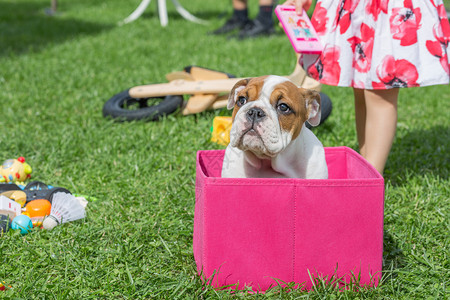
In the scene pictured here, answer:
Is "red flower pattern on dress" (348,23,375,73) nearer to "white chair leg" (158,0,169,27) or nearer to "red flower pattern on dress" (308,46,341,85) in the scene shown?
"red flower pattern on dress" (308,46,341,85)

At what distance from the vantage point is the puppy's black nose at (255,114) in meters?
1.86

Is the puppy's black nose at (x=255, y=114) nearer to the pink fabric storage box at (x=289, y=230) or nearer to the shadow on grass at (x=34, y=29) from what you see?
the pink fabric storage box at (x=289, y=230)

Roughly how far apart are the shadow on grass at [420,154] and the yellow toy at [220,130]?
101 cm

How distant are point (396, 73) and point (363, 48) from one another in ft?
0.64

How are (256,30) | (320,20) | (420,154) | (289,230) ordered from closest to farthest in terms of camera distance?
(289,230) → (320,20) → (420,154) → (256,30)

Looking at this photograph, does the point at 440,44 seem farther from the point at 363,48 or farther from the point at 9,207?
the point at 9,207

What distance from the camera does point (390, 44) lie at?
2389mm

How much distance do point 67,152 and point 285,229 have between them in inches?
75.6

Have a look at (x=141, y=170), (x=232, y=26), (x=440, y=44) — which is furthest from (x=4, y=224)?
(x=232, y=26)

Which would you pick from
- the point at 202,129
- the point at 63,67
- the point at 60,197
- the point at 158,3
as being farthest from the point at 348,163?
the point at 158,3

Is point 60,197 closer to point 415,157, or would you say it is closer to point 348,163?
point 348,163

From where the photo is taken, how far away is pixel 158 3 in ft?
27.5

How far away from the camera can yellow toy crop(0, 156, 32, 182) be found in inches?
111

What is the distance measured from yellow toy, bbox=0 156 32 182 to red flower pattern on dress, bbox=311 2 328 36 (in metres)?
1.74
